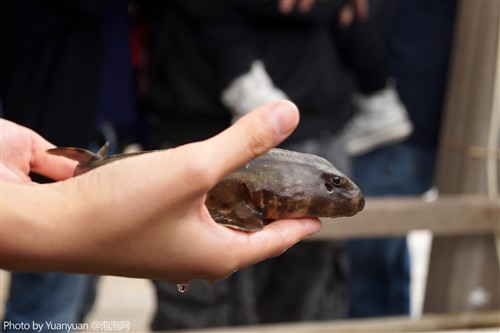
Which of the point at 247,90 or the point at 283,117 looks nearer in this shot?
the point at 283,117

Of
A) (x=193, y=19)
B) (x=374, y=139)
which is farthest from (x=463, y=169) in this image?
(x=193, y=19)

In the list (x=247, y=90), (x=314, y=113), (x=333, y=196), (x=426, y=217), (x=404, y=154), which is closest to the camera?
(x=333, y=196)

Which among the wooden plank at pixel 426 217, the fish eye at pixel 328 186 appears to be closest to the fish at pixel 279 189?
the fish eye at pixel 328 186

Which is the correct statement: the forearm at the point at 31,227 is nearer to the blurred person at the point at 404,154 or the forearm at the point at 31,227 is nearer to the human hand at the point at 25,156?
the human hand at the point at 25,156

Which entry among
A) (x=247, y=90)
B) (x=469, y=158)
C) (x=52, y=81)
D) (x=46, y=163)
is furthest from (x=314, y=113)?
(x=46, y=163)

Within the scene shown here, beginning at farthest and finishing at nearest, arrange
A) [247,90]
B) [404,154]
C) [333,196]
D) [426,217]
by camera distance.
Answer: [404,154], [426,217], [247,90], [333,196]

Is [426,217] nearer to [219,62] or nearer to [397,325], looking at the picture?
[397,325]

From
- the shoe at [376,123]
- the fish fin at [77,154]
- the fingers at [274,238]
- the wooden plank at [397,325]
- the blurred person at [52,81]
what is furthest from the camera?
the shoe at [376,123]
